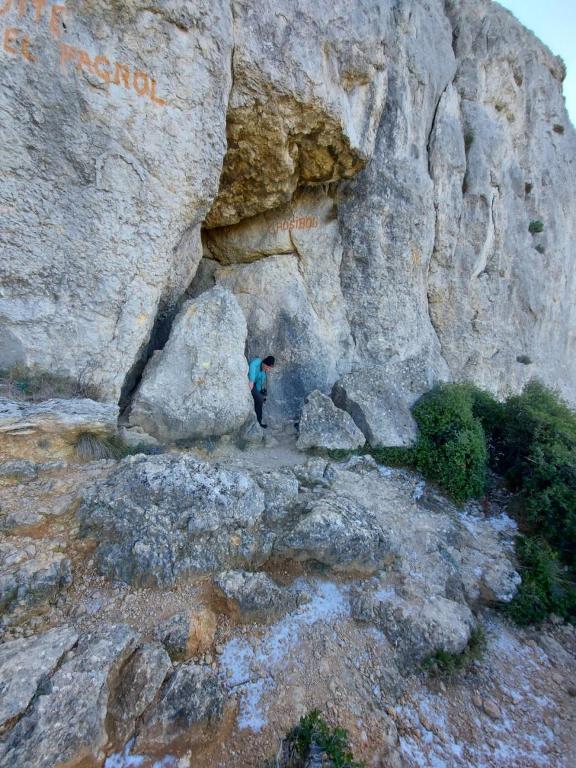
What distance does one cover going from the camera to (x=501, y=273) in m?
13.7

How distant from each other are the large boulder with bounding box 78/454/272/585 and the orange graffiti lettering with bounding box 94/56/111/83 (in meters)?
6.28

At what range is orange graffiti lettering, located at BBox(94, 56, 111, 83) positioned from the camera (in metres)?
6.18

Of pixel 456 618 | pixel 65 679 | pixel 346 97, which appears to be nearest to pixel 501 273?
pixel 346 97

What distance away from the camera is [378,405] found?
29.3 ft

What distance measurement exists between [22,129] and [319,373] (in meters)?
7.78

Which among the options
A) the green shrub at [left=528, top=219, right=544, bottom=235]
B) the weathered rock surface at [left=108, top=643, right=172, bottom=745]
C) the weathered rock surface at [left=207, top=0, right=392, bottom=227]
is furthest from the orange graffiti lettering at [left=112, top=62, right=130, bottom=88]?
the green shrub at [left=528, top=219, right=544, bottom=235]

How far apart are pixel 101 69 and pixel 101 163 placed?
4.80 ft

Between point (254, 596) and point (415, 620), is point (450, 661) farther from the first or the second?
point (254, 596)

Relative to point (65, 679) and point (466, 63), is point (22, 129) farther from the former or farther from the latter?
point (466, 63)

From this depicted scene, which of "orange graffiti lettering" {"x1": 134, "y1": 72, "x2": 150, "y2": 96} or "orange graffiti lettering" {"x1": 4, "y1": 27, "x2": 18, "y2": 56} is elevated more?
"orange graffiti lettering" {"x1": 134, "y1": 72, "x2": 150, "y2": 96}

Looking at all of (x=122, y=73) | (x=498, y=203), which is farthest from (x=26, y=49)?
(x=498, y=203)

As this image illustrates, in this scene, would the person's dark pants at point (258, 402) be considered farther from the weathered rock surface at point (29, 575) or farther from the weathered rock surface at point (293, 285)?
the weathered rock surface at point (29, 575)

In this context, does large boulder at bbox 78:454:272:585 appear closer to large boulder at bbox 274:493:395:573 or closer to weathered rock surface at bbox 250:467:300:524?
weathered rock surface at bbox 250:467:300:524

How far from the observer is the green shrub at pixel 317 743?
3080mm
